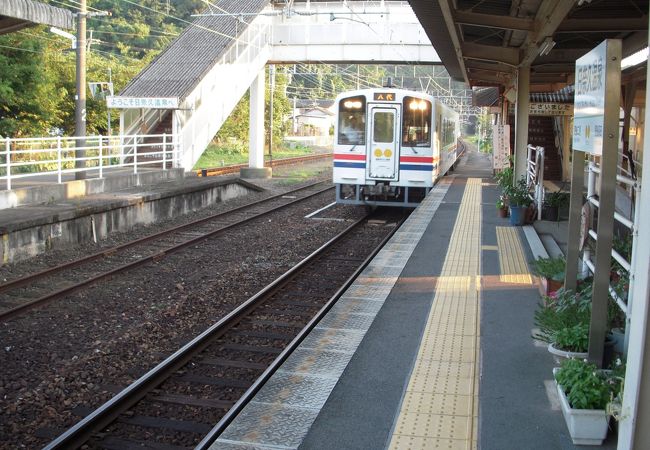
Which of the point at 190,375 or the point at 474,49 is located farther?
the point at 474,49

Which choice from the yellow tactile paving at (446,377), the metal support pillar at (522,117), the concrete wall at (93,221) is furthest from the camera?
the metal support pillar at (522,117)

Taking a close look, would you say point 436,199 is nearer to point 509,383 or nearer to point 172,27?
point 509,383

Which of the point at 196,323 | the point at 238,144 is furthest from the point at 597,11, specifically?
the point at 238,144

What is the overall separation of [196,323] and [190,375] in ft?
5.28

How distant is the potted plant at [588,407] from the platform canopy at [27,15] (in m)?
6.50

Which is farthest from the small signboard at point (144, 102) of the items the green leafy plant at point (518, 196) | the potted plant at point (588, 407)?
the potted plant at point (588, 407)

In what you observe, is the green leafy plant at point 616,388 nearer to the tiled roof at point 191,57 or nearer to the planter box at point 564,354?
the planter box at point 564,354

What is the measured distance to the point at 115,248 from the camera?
424 inches

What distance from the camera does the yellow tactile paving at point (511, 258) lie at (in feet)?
23.9

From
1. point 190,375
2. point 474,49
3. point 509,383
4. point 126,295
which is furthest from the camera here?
point 474,49

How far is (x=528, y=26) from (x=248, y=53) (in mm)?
15491

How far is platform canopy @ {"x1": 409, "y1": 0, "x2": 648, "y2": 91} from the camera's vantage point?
8955 millimetres

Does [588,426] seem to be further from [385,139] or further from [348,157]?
[348,157]

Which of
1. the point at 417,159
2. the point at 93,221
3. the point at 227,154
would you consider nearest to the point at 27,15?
the point at 93,221
